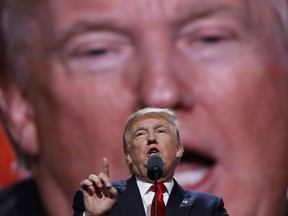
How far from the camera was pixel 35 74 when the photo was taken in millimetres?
2441

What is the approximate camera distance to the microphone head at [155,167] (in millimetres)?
1164

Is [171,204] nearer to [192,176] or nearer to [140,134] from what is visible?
[140,134]

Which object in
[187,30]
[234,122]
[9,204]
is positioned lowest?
[9,204]

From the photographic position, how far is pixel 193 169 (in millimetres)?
2365

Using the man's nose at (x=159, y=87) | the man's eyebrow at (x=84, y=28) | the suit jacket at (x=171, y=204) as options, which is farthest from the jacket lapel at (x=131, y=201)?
the man's eyebrow at (x=84, y=28)

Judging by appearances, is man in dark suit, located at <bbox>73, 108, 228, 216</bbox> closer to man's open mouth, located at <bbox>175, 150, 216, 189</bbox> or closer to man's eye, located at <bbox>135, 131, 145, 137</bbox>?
man's eye, located at <bbox>135, 131, 145, 137</bbox>

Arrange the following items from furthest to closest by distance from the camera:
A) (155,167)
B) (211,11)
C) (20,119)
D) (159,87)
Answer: (20,119)
(211,11)
(159,87)
(155,167)

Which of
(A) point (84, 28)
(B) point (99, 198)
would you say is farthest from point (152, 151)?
(A) point (84, 28)

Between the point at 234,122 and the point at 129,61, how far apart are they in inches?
15.4

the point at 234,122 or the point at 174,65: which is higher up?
the point at 174,65

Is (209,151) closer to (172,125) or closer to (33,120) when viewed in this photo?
(33,120)

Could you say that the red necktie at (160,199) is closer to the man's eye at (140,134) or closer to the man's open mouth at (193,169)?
the man's eye at (140,134)

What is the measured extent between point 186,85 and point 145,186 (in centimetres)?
113

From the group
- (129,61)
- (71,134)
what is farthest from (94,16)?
(71,134)
